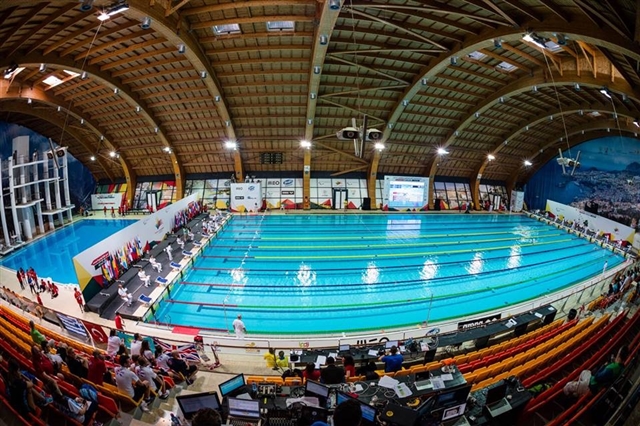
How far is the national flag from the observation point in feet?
23.0

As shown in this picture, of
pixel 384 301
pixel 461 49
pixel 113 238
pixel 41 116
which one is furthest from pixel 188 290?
pixel 41 116

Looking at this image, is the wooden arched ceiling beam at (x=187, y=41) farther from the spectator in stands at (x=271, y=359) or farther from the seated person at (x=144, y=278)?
the spectator in stands at (x=271, y=359)

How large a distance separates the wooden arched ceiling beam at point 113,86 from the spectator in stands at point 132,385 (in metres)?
14.1

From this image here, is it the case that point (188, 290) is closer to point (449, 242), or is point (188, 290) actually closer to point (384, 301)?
point (384, 301)

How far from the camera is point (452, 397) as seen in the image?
382 centimetres

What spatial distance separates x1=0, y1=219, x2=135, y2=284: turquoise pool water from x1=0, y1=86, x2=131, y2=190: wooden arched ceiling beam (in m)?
5.44

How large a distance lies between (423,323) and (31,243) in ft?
70.1

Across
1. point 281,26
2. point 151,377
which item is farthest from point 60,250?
point 281,26

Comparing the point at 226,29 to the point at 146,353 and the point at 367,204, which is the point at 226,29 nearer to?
the point at 146,353

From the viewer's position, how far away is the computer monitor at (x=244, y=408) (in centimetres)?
345

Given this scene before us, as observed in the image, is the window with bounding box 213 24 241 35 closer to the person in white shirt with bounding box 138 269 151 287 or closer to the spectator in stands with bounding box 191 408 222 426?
the person in white shirt with bounding box 138 269 151 287

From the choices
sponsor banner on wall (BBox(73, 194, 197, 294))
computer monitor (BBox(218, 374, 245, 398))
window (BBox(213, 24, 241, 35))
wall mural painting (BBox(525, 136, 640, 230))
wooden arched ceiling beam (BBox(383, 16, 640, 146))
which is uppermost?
window (BBox(213, 24, 241, 35))

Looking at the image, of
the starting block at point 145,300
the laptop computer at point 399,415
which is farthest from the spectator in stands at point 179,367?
the starting block at point 145,300

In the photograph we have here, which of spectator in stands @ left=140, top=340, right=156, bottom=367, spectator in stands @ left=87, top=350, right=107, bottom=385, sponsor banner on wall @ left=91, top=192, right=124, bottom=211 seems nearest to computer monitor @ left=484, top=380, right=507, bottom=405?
spectator in stands @ left=140, top=340, right=156, bottom=367
